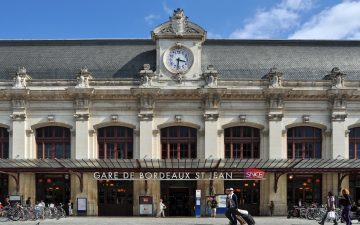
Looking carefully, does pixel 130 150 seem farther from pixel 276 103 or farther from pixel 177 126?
pixel 276 103

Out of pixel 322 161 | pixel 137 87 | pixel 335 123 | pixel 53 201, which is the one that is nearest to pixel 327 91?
pixel 335 123

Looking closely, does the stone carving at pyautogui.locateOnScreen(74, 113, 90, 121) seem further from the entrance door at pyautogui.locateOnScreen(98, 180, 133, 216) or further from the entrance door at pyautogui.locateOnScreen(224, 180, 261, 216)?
the entrance door at pyautogui.locateOnScreen(224, 180, 261, 216)

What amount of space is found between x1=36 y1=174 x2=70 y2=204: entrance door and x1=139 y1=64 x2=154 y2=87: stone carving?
30.3 ft

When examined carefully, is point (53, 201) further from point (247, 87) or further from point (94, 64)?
point (247, 87)

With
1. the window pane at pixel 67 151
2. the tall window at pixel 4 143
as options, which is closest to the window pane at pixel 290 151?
the window pane at pixel 67 151

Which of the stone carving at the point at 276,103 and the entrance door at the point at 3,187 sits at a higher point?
the stone carving at the point at 276,103

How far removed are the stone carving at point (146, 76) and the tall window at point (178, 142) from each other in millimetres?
3871

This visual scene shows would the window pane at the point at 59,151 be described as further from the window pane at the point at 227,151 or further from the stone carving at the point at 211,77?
the window pane at the point at 227,151

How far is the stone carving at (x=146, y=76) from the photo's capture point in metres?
45.1

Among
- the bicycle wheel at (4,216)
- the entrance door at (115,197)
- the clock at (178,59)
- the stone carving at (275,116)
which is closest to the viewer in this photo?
the bicycle wheel at (4,216)

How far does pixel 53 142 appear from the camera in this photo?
152 feet

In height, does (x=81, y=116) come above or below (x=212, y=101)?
below

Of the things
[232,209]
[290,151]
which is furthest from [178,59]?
[232,209]

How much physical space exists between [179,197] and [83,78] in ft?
38.0
